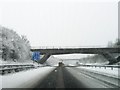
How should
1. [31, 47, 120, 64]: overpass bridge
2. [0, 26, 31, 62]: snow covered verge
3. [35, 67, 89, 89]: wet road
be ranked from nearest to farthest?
[35, 67, 89, 89]: wet road
[0, 26, 31, 62]: snow covered verge
[31, 47, 120, 64]: overpass bridge

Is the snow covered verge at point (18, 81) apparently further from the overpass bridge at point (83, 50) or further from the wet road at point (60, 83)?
the overpass bridge at point (83, 50)

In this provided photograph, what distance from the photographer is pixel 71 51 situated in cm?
11381

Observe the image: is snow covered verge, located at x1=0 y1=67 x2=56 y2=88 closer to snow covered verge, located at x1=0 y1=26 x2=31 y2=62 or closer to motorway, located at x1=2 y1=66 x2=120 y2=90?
motorway, located at x1=2 y1=66 x2=120 y2=90

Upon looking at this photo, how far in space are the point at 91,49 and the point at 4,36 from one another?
37.7 metres

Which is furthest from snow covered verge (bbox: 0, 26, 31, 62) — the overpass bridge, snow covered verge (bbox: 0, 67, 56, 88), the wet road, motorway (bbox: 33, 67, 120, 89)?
motorway (bbox: 33, 67, 120, 89)

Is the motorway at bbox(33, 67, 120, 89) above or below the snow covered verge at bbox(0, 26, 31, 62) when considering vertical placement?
below

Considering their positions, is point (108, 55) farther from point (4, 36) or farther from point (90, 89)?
point (90, 89)

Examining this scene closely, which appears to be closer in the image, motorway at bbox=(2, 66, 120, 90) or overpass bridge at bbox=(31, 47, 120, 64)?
motorway at bbox=(2, 66, 120, 90)

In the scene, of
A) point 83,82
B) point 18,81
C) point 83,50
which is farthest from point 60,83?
point 83,50

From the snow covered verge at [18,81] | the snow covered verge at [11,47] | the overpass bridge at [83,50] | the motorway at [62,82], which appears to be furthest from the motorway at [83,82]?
the overpass bridge at [83,50]

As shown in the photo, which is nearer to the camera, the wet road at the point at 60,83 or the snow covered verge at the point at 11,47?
the wet road at the point at 60,83

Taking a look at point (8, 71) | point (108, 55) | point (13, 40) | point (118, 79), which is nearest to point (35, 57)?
point (13, 40)

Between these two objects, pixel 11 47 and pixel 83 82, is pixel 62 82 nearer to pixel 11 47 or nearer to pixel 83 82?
pixel 83 82

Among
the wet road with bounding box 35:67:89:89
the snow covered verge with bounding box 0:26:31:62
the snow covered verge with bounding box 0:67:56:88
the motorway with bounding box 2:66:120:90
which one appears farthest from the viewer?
the snow covered verge with bounding box 0:26:31:62
